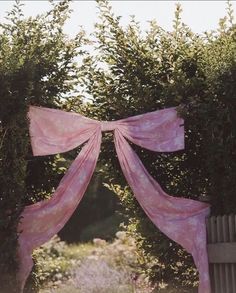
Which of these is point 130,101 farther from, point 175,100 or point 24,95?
point 24,95

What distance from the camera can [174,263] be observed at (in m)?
7.25

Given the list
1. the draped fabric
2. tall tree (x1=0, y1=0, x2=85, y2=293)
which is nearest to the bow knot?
the draped fabric

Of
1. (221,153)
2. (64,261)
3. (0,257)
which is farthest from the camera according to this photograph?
(64,261)

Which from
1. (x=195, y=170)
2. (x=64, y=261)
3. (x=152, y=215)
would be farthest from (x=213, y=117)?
(x=64, y=261)

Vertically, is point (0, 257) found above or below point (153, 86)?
below

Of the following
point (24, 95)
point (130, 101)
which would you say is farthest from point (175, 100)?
point (24, 95)

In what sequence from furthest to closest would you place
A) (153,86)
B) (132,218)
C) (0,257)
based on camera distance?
1. (132,218)
2. (153,86)
3. (0,257)

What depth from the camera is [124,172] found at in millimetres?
6828

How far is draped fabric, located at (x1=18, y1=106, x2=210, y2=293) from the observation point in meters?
6.63

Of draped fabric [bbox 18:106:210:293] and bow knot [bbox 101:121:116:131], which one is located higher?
bow knot [bbox 101:121:116:131]

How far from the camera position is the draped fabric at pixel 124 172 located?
663cm

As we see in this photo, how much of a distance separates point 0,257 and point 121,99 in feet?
7.99

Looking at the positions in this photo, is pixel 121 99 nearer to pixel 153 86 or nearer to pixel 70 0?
pixel 153 86

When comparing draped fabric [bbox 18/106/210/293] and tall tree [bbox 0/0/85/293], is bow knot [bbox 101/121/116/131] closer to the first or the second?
draped fabric [bbox 18/106/210/293]
